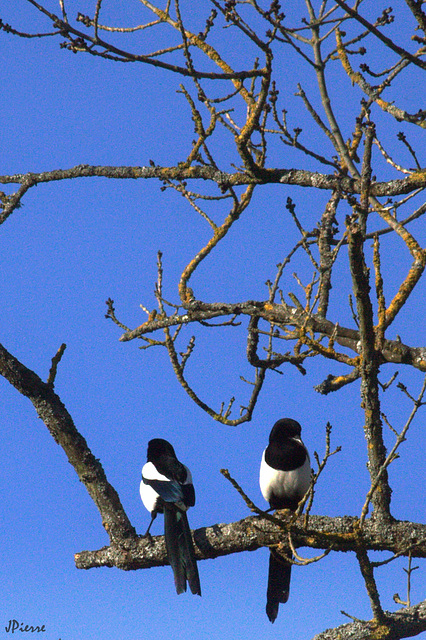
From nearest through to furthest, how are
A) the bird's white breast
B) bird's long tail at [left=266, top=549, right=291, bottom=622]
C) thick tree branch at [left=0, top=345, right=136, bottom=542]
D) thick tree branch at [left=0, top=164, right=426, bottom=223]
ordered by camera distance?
thick tree branch at [left=0, top=164, right=426, bottom=223]
bird's long tail at [left=266, top=549, right=291, bottom=622]
thick tree branch at [left=0, top=345, right=136, bottom=542]
the bird's white breast

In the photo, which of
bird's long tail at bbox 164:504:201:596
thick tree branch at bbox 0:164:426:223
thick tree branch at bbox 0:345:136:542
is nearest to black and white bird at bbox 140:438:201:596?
bird's long tail at bbox 164:504:201:596

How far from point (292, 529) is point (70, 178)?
2961mm

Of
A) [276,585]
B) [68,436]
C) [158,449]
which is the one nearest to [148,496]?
[158,449]

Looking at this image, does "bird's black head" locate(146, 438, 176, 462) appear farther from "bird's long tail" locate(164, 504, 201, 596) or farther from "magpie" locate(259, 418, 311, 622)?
"bird's long tail" locate(164, 504, 201, 596)

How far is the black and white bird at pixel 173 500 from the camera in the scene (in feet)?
14.2

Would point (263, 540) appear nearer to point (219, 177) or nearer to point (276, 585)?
point (276, 585)

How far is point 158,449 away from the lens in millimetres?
5840

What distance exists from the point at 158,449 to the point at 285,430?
117 cm

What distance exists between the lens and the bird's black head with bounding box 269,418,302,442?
530 cm

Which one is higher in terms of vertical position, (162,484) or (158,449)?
(158,449)

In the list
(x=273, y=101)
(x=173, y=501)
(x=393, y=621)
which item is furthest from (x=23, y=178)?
(x=393, y=621)

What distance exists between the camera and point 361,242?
324 cm

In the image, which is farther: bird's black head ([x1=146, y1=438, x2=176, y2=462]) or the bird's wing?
bird's black head ([x1=146, y1=438, x2=176, y2=462])

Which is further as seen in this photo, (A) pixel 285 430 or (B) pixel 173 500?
(A) pixel 285 430
